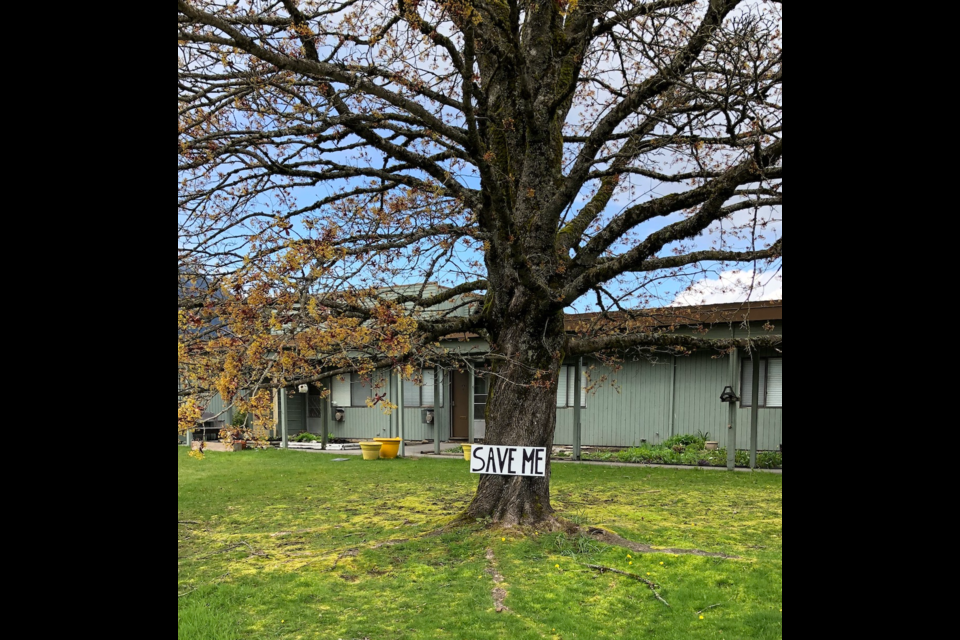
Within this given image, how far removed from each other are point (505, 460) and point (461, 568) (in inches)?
54.1

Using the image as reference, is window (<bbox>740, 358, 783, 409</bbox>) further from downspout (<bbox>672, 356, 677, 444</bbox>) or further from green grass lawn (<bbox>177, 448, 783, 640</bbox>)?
green grass lawn (<bbox>177, 448, 783, 640</bbox>)

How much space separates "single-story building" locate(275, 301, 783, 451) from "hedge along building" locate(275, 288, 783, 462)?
0.02 metres

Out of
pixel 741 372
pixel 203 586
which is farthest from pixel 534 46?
pixel 741 372

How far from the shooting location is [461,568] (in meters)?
6.06

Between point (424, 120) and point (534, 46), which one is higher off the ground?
point (534, 46)

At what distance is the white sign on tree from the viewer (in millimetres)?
7031

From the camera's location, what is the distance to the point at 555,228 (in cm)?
752

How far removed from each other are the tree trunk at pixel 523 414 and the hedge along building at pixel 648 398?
17.0 feet

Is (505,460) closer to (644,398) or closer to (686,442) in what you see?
(686,442)

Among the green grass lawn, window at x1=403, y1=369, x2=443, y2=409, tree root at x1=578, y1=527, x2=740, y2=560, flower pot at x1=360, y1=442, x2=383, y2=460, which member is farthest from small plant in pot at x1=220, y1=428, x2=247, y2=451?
window at x1=403, y1=369, x2=443, y2=409

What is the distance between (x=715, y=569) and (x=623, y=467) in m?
7.54

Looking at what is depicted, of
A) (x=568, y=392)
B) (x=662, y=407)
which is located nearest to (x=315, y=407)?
(x=568, y=392)
